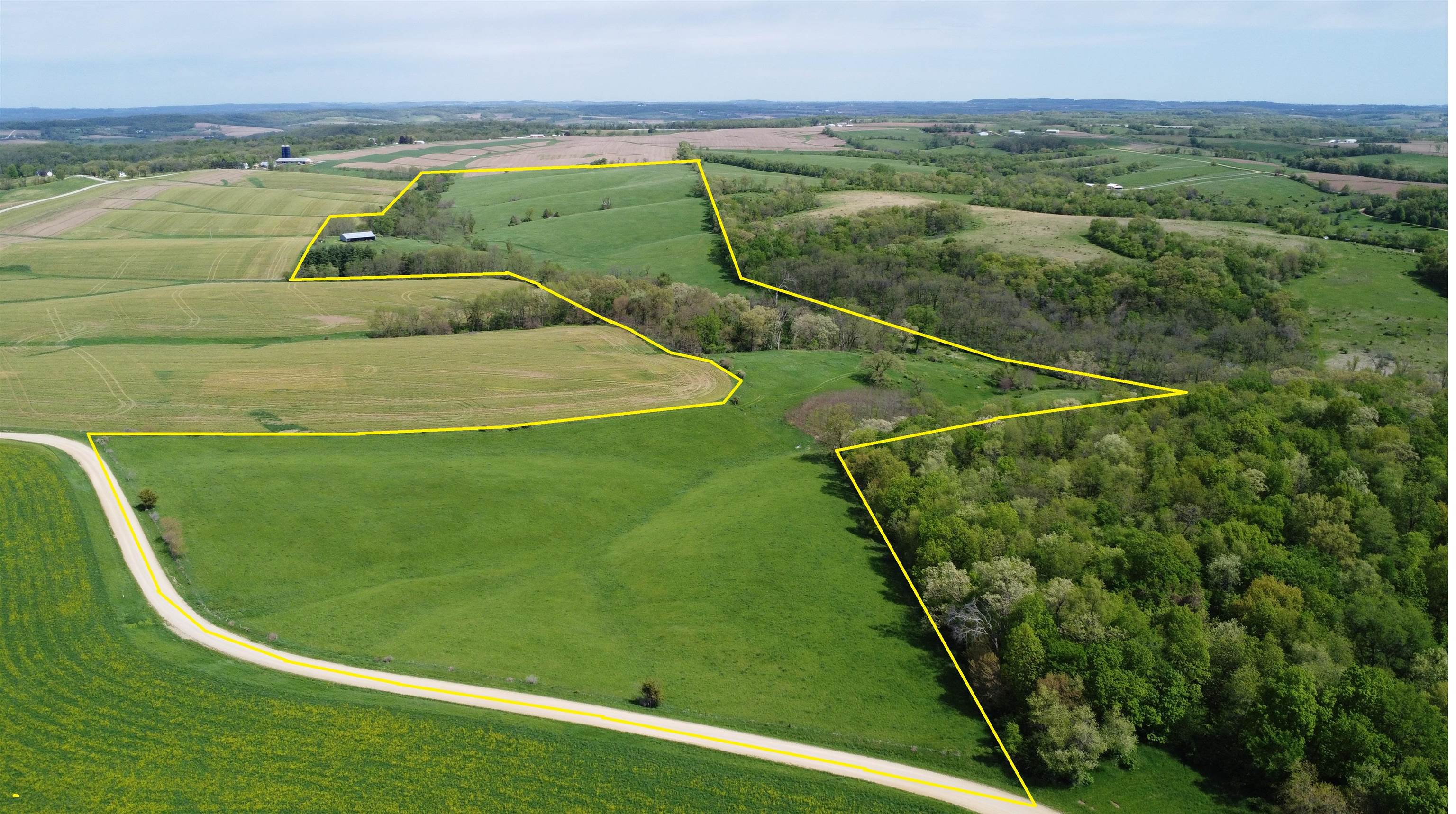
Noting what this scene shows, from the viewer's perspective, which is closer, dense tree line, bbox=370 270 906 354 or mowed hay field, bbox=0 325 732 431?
mowed hay field, bbox=0 325 732 431

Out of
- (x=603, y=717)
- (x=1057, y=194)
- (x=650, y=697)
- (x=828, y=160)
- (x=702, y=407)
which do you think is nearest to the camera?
(x=603, y=717)

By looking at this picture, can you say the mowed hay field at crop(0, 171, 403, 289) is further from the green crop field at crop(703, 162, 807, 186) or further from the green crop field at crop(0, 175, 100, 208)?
the green crop field at crop(703, 162, 807, 186)

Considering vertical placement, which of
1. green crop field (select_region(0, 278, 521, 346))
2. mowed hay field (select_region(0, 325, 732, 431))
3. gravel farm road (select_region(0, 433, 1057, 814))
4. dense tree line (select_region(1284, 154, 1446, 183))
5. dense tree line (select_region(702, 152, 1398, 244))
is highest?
dense tree line (select_region(1284, 154, 1446, 183))

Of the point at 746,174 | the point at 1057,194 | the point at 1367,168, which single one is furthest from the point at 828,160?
the point at 1367,168

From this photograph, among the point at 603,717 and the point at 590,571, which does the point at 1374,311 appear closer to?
the point at 590,571

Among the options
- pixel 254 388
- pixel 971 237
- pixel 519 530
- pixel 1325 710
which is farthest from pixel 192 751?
pixel 971 237

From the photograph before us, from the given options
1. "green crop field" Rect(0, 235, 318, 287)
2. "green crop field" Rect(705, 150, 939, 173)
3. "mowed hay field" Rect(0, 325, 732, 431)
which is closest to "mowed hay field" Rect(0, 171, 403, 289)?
"green crop field" Rect(0, 235, 318, 287)
